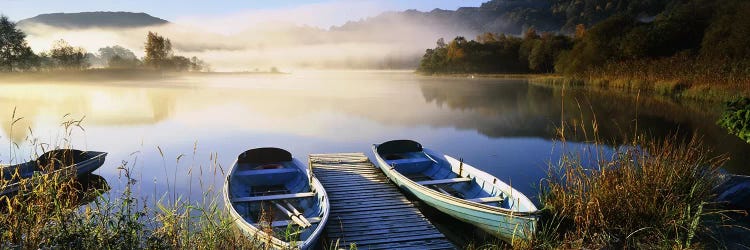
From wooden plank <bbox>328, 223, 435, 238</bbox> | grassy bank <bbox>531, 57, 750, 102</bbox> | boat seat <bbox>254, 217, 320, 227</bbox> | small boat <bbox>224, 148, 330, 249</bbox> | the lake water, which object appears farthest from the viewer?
grassy bank <bbox>531, 57, 750, 102</bbox>

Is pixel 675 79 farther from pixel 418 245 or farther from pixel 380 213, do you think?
pixel 418 245

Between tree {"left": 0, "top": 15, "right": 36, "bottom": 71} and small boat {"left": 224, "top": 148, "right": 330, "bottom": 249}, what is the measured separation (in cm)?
6922

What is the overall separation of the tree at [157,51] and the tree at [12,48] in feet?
103

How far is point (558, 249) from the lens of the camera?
479 cm

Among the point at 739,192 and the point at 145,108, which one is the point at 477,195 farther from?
the point at 145,108

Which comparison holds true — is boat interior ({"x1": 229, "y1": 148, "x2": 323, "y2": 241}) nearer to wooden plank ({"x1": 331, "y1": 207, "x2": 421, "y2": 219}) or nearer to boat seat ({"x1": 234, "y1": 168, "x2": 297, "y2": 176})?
boat seat ({"x1": 234, "y1": 168, "x2": 297, "y2": 176})

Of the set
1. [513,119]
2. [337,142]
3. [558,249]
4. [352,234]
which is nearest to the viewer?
[558,249]

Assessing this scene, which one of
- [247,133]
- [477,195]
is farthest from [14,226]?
[247,133]

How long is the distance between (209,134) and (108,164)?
5.64 meters

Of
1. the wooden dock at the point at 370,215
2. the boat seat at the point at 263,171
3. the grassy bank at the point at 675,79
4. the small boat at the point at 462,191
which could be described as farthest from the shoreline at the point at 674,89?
the boat seat at the point at 263,171

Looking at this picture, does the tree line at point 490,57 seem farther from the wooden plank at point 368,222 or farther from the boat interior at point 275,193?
the wooden plank at point 368,222

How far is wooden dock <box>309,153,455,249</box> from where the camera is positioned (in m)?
6.36

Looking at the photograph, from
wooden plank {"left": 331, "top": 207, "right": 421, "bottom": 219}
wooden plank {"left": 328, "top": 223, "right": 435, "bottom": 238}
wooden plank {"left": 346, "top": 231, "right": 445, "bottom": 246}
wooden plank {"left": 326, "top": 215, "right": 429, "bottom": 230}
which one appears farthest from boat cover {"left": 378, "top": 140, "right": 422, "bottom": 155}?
wooden plank {"left": 346, "top": 231, "right": 445, "bottom": 246}

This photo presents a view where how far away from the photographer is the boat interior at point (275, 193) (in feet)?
20.5
